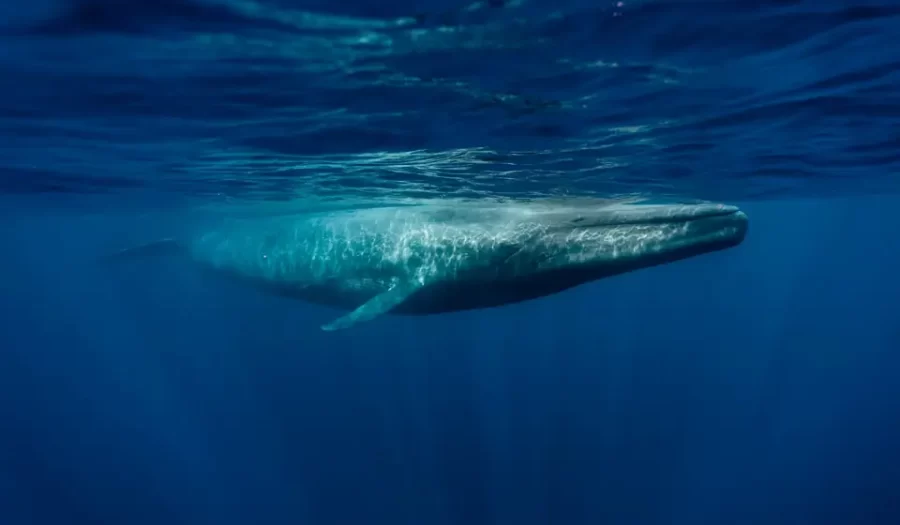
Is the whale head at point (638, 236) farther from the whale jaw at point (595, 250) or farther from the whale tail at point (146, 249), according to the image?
the whale tail at point (146, 249)

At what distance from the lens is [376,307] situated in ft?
33.1

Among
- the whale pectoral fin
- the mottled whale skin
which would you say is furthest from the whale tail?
the whale pectoral fin

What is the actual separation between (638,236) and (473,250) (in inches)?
111

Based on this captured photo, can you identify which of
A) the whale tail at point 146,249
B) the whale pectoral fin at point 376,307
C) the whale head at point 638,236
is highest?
the whale head at point 638,236

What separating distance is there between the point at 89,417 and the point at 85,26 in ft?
150

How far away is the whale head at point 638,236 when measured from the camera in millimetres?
8547

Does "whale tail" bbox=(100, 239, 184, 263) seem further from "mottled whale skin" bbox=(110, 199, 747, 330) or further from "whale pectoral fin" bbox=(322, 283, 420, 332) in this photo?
"whale pectoral fin" bbox=(322, 283, 420, 332)

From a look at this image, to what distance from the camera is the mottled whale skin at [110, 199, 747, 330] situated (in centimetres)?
878

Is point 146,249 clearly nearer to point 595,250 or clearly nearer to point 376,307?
point 376,307

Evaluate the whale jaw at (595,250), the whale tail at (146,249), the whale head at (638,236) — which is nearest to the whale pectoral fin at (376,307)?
the whale jaw at (595,250)

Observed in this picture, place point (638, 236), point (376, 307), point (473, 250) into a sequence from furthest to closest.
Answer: point (473, 250) < point (376, 307) < point (638, 236)

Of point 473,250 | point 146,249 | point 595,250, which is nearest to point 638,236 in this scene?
point 595,250

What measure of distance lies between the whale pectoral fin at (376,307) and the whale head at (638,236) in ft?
8.57

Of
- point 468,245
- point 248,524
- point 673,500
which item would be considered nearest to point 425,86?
point 468,245
